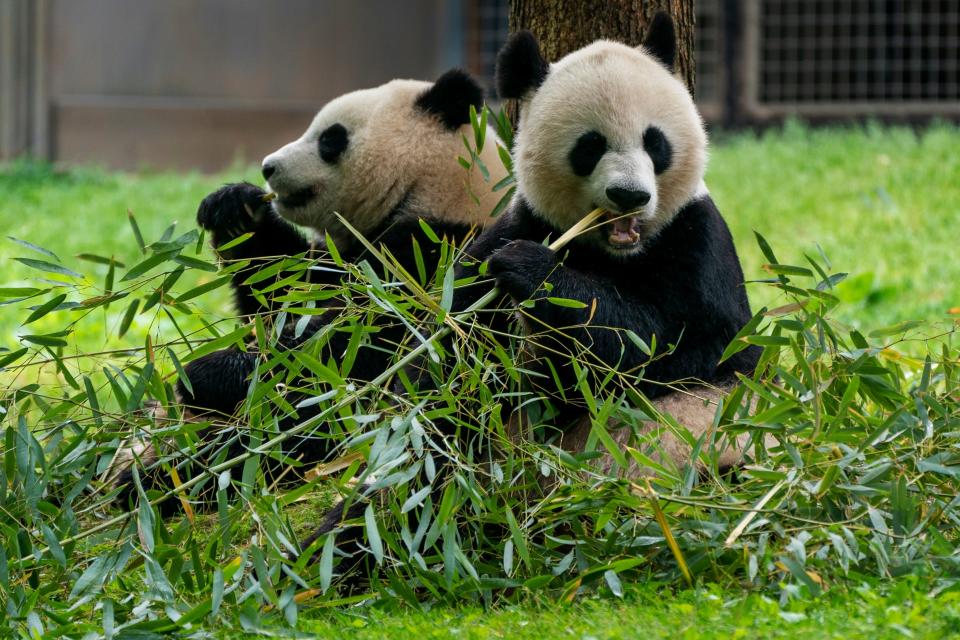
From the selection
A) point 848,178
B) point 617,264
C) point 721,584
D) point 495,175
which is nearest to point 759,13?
point 848,178

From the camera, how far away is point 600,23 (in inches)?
165

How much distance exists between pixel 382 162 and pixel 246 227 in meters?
0.65

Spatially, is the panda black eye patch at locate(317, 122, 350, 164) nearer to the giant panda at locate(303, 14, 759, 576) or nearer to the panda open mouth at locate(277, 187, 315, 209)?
the panda open mouth at locate(277, 187, 315, 209)

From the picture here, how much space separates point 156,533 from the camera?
10.5 ft

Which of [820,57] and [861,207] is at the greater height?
[820,57]

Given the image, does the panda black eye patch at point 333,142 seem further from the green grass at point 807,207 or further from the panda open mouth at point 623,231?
the green grass at point 807,207

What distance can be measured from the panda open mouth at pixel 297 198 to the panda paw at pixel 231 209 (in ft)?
0.39

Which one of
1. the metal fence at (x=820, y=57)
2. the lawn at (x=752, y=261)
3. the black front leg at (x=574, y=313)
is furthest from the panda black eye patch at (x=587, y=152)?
the metal fence at (x=820, y=57)

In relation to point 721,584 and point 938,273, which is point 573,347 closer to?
point 721,584

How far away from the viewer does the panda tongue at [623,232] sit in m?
3.30

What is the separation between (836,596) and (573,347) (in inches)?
38.3

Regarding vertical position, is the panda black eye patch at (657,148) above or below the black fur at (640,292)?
above

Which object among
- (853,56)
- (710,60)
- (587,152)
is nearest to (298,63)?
(710,60)

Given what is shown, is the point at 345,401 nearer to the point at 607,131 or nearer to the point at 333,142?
the point at 607,131
